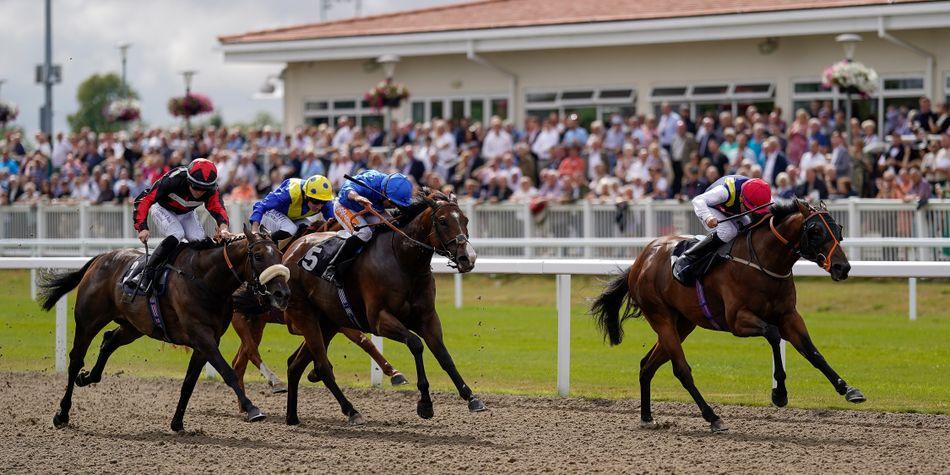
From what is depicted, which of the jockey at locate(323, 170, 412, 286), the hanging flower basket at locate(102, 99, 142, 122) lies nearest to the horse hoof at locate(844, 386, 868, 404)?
the jockey at locate(323, 170, 412, 286)

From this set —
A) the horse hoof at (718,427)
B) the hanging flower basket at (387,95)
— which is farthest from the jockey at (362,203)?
the hanging flower basket at (387,95)

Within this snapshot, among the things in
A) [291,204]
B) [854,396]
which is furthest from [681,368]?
[291,204]

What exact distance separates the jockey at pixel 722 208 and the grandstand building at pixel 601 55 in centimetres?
1166

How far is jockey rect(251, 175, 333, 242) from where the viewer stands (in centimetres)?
959

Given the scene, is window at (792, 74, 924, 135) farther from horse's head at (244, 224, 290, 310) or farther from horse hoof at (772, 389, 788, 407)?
horse's head at (244, 224, 290, 310)

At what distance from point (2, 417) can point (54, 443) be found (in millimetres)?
1200

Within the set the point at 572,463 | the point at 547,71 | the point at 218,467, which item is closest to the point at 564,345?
the point at 572,463

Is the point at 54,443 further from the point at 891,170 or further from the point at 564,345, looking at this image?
the point at 891,170

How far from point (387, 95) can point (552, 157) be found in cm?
444

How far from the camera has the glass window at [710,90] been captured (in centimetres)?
2127

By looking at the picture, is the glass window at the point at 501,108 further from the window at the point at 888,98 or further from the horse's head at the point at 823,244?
the horse's head at the point at 823,244

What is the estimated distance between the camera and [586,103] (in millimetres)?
22672

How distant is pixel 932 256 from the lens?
14.0 meters

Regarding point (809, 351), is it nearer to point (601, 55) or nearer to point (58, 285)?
point (58, 285)
